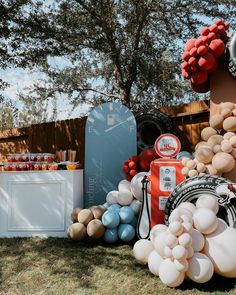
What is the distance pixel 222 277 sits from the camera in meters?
2.74

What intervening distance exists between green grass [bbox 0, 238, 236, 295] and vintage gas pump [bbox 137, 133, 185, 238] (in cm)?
37

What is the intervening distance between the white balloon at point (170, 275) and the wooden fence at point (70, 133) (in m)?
2.85

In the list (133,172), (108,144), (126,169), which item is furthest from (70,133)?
(133,172)

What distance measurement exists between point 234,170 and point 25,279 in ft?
7.54

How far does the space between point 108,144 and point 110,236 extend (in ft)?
5.08

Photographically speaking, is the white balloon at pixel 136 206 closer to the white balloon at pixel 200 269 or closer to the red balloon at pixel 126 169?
the red balloon at pixel 126 169

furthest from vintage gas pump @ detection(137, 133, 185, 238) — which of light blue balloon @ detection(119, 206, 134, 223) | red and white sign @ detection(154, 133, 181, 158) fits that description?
light blue balloon @ detection(119, 206, 134, 223)

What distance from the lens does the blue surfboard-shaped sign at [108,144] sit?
16.0ft

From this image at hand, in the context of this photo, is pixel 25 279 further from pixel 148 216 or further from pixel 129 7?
pixel 129 7

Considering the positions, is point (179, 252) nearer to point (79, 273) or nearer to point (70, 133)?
point (79, 273)

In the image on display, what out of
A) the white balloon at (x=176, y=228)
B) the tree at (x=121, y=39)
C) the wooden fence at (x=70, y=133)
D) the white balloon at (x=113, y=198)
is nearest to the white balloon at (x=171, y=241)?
the white balloon at (x=176, y=228)

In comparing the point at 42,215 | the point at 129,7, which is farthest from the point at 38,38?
the point at 42,215

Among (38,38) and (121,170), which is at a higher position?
(38,38)

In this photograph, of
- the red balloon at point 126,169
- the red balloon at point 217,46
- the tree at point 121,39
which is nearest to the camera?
the red balloon at point 217,46
